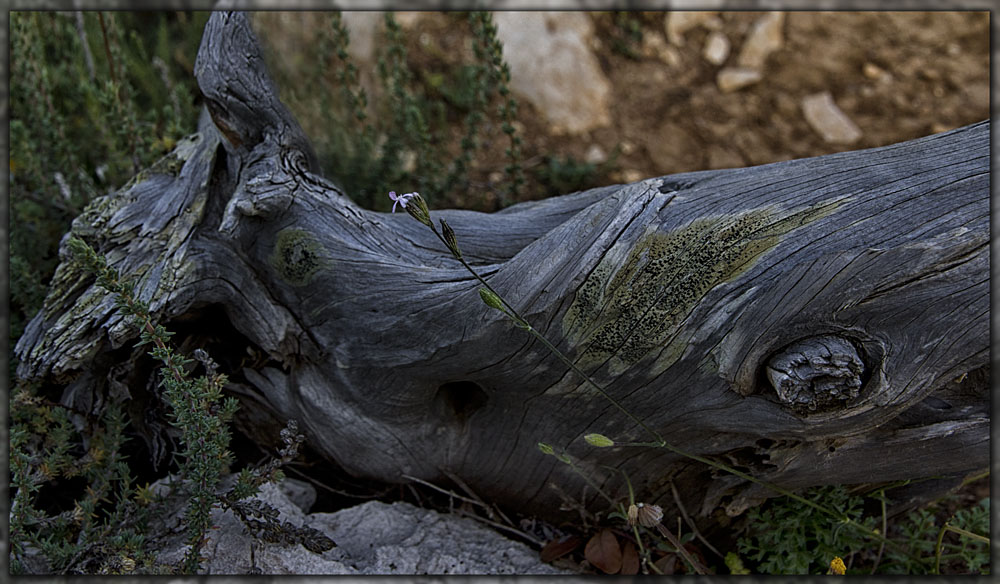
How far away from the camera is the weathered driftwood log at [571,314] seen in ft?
6.96

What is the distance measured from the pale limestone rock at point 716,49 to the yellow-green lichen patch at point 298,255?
13.0 ft

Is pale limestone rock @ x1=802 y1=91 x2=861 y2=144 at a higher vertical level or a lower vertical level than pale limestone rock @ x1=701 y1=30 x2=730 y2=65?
lower

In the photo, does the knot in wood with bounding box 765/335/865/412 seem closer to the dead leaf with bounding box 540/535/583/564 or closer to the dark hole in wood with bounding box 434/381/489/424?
the dead leaf with bounding box 540/535/583/564

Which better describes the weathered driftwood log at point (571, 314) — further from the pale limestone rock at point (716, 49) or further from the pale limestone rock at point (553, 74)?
the pale limestone rock at point (716, 49)

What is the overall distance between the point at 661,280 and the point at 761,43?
3.95 metres

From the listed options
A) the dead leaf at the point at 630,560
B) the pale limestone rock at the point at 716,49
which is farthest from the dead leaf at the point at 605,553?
the pale limestone rock at the point at 716,49

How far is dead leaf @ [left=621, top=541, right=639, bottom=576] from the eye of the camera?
8.68 ft

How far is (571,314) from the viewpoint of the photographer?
2387 mm

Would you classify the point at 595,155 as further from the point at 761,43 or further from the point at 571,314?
the point at 571,314

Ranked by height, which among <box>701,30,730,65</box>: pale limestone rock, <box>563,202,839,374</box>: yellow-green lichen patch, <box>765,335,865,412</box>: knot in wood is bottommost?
<box>765,335,865,412</box>: knot in wood

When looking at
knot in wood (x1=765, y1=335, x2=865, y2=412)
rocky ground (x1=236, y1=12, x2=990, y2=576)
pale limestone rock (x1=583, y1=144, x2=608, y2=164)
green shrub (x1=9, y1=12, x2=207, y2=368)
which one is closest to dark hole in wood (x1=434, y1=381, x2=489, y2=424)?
knot in wood (x1=765, y1=335, x2=865, y2=412)

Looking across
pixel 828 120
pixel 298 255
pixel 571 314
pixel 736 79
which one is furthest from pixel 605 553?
pixel 736 79

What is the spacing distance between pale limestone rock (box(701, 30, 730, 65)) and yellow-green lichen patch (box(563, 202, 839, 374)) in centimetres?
371

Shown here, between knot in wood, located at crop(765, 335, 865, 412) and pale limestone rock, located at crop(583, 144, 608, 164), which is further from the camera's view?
pale limestone rock, located at crop(583, 144, 608, 164)
